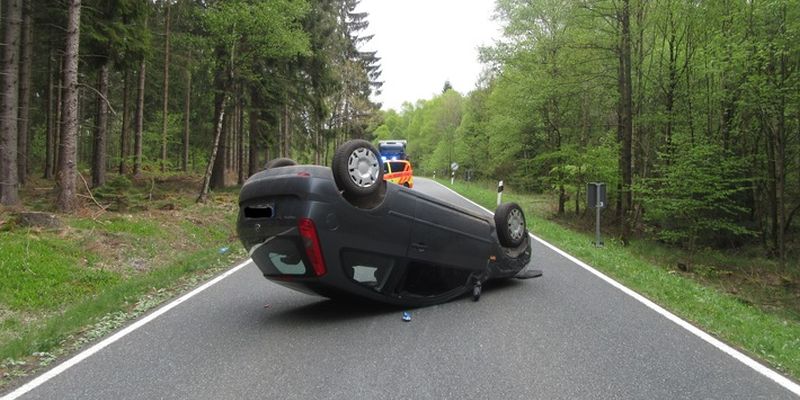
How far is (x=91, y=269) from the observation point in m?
8.99

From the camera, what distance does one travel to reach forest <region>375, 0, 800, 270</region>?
14.8m

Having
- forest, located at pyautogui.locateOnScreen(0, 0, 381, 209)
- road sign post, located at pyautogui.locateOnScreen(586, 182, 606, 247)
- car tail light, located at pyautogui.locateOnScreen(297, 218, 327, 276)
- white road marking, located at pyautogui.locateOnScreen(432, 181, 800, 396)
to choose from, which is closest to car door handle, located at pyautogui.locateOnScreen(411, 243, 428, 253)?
car tail light, located at pyautogui.locateOnScreen(297, 218, 327, 276)

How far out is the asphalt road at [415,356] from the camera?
3947mm

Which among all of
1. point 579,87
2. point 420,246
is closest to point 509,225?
point 420,246

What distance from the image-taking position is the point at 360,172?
5.50m

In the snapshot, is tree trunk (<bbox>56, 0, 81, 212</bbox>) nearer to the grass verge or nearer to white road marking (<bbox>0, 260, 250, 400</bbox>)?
the grass verge

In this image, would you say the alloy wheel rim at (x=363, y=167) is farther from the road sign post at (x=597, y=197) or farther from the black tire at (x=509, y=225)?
the road sign post at (x=597, y=197)

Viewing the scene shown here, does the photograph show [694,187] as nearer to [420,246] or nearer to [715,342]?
[715,342]

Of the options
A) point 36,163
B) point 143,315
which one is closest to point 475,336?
point 143,315

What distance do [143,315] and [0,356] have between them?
1585 mm

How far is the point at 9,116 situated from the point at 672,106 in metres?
18.3

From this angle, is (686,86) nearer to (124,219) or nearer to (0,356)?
(124,219)

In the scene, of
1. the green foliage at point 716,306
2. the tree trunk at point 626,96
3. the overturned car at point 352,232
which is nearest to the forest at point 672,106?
the tree trunk at point 626,96

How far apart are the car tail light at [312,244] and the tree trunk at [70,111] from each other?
874 centimetres
